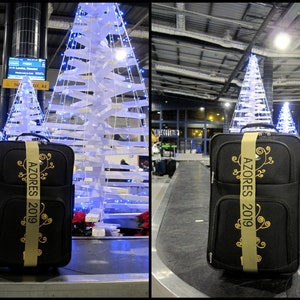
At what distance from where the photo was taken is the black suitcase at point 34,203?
1.51m

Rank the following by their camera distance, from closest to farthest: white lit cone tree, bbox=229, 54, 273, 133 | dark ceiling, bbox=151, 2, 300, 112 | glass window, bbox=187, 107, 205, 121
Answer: dark ceiling, bbox=151, 2, 300, 112 < white lit cone tree, bbox=229, 54, 273, 133 < glass window, bbox=187, 107, 205, 121

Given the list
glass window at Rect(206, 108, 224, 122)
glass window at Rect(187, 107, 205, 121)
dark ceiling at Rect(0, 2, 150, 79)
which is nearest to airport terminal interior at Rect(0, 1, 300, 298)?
dark ceiling at Rect(0, 2, 150, 79)

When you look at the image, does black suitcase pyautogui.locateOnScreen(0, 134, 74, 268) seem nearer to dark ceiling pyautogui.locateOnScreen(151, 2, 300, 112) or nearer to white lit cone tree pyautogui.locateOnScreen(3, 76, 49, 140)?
dark ceiling pyautogui.locateOnScreen(151, 2, 300, 112)

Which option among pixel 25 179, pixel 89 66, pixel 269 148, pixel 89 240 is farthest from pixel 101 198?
pixel 269 148

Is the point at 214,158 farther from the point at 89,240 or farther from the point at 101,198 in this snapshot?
the point at 101,198

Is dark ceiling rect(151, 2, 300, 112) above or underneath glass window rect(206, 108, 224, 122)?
underneath

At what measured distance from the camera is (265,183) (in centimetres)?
138

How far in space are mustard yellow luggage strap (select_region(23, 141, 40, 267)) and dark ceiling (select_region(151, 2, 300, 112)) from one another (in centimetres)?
221

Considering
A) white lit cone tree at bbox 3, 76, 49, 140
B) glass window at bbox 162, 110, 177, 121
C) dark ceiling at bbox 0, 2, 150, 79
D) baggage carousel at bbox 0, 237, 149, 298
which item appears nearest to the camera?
baggage carousel at bbox 0, 237, 149, 298

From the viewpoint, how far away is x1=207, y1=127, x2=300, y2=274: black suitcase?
137 centimetres

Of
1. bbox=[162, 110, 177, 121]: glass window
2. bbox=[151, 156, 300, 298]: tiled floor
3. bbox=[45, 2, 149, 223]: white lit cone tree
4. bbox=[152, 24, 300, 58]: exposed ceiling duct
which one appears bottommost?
bbox=[151, 156, 300, 298]: tiled floor

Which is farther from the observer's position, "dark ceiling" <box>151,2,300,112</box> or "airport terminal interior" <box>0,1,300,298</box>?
"dark ceiling" <box>151,2,300,112</box>

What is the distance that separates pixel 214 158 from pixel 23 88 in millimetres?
4094

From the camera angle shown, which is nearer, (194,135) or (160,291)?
(160,291)
